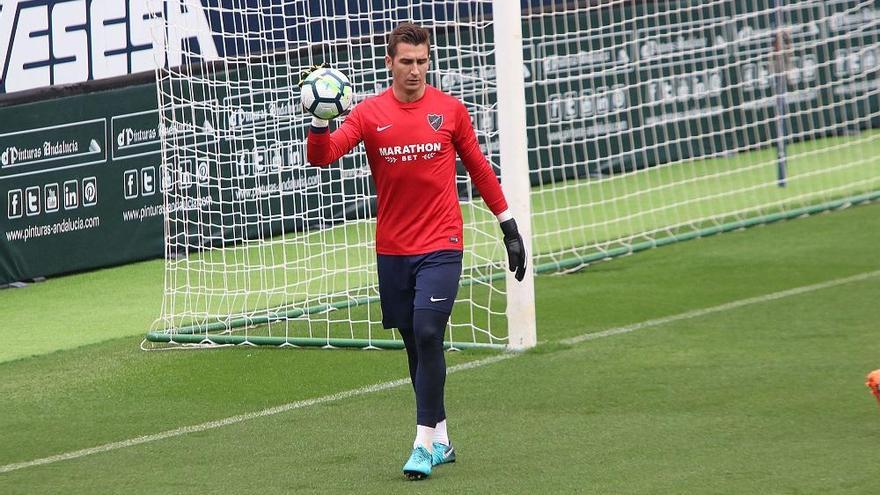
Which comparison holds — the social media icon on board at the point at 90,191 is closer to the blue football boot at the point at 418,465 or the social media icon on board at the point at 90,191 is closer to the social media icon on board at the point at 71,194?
the social media icon on board at the point at 71,194

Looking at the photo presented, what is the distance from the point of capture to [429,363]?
6652 millimetres

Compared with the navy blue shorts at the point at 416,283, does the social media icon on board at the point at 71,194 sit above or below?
above

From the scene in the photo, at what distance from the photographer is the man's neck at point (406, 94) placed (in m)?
6.67

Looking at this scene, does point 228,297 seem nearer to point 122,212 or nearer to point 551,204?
point 122,212

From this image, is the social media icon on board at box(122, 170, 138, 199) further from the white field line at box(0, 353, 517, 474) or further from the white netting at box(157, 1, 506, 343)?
the white field line at box(0, 353, 517, 474)

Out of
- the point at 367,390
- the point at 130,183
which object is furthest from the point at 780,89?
the point at 367,390

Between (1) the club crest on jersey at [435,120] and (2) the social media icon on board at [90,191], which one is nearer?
(1) the club crest on jersey at [435,120]

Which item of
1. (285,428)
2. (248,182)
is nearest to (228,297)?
(248,182)

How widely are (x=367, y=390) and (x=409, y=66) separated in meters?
2.53

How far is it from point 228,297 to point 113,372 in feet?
7.31

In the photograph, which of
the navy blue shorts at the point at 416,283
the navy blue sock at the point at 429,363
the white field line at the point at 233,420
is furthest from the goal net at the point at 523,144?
the navy blue sock at the point at 429,363

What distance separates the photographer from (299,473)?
264 inches

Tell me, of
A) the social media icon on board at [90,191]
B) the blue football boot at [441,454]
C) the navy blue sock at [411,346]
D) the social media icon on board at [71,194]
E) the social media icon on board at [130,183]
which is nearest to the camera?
the blue football boot at [441,454]

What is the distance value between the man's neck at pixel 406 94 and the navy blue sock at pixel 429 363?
928 mm
